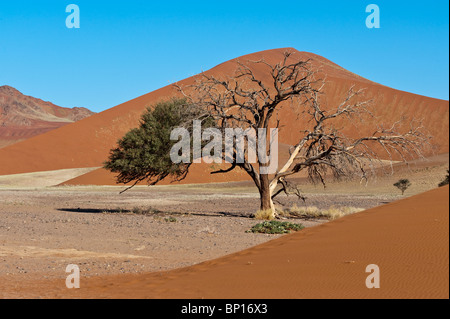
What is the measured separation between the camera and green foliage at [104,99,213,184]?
89.3 ft

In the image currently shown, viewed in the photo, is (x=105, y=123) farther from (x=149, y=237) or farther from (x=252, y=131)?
(x=149, y=237)

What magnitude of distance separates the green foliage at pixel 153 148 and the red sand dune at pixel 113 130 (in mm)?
47703

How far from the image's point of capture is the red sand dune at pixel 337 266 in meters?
5.86

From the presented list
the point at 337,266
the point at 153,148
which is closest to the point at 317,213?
the point at 153,148

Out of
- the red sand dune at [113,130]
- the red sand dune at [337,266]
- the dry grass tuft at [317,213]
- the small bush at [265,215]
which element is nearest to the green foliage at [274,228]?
the small bush at [265,215]

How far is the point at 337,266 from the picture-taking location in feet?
22.5

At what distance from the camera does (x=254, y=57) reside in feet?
472

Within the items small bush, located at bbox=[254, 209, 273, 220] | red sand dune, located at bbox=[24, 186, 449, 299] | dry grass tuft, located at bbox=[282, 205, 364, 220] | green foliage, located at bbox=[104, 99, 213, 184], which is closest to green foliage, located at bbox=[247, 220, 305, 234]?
small bush, located at bbox=[254, 209, 273, 220]

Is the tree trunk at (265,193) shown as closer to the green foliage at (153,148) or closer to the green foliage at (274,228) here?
the green foliage at (153,148)

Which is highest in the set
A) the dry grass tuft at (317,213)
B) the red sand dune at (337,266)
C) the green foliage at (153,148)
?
the green foliage at (153,148)

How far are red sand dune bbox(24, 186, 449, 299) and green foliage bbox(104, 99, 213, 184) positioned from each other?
17476 millimetres

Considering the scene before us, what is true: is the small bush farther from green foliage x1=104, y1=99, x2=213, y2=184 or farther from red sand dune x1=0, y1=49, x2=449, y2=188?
red sand dune x1=0, y1=49, x2=449, y2=188

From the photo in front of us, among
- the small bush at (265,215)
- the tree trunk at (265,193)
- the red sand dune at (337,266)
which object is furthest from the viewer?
the tree trunk at (265,193)
